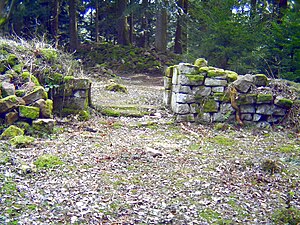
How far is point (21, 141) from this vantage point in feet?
16.0

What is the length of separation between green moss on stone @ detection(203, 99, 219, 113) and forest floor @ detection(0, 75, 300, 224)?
60cm

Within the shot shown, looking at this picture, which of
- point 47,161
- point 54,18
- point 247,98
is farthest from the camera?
point 54,18

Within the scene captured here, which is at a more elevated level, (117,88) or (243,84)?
(243,84)

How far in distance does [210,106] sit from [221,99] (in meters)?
0.26

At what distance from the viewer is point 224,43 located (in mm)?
10289

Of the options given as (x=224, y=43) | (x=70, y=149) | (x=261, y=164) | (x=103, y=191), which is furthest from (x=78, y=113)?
(x=224, y=43)

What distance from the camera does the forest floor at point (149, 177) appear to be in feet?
10.8

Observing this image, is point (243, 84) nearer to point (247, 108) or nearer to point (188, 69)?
point (247, 108)

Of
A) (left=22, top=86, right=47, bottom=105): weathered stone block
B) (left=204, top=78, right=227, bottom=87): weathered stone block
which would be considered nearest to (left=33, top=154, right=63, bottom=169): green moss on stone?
(left=22, top=86, right=47, bottom=105): weathered stone block

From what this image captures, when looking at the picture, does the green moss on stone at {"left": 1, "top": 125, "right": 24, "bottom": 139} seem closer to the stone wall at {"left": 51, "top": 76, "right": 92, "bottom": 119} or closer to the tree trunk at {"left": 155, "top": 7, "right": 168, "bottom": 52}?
the stone wall at {"left": 51, "top": 76, "right": 92, "bottom": 119}

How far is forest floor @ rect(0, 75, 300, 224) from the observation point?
329 centimetres

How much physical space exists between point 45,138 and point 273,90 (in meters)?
→ 4.56

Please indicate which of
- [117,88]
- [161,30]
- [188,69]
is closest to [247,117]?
[188,69]

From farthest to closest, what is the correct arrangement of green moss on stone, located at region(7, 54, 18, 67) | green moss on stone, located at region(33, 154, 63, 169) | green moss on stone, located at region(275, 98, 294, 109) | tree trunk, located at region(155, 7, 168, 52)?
tree trunk, located at region(155, 7, 168, 52) → green moss on stone, located at region(275, 98, 294, 109) → green moss on stone, located at region(7, 54, 18, 67) → green moss on stone, located at region(33, 154, 63, 169)
